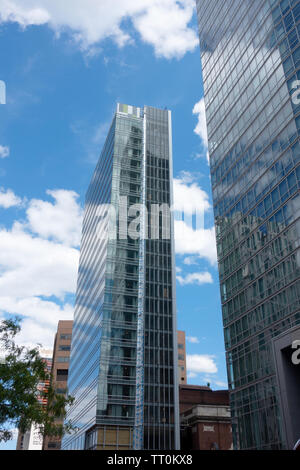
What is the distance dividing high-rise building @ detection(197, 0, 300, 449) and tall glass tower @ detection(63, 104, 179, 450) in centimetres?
2469

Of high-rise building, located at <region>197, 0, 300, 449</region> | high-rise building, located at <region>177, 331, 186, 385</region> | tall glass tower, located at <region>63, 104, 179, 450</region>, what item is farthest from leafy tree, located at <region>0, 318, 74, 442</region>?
high-rise building, located at <region>177, 331, 186, 385</region>

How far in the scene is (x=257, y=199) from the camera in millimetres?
47344

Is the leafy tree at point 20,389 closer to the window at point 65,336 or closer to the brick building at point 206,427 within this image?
the brick building at point 206,427

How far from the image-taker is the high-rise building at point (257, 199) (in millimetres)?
40781

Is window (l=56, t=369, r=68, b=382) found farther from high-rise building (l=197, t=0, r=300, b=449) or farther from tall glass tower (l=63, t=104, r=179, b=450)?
high-rise building (l=197, t=0, r=300, b=449)

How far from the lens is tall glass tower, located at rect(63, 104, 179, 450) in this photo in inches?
2638

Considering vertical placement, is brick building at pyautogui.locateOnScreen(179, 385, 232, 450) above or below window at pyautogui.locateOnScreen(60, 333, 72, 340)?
below

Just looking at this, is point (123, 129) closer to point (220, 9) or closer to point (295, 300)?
point (220, 9)

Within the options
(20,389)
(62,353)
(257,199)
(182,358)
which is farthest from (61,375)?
(20,389)

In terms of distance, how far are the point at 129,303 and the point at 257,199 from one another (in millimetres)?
34074

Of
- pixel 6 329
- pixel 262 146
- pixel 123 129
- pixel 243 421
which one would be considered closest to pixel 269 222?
pixel 262 146

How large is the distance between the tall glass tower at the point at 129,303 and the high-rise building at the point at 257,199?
81.0 feet

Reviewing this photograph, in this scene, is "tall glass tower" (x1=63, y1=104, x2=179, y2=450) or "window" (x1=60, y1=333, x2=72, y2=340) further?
"window" (x1=60, y1=333, x2=72, y2=340)

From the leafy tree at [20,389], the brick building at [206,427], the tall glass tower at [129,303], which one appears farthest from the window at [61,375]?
the leafy tree at [20,389]
